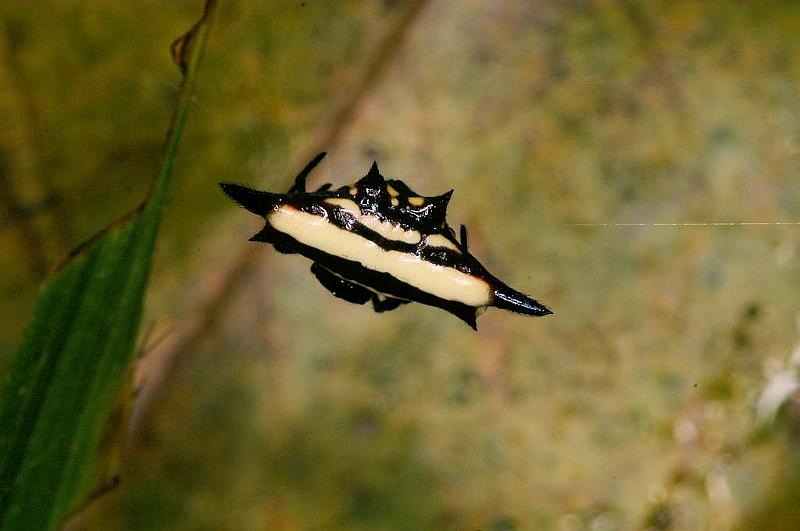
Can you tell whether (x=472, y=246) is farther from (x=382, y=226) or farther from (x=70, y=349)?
(x=70, y=349)

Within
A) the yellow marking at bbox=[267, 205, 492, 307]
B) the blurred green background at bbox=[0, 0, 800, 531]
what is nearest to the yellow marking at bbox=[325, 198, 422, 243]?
the yellow marking at bbox=[267, 205, 492, 307]

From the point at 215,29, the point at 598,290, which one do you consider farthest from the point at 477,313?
the point at 215,29

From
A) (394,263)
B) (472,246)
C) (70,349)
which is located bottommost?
(70,349)

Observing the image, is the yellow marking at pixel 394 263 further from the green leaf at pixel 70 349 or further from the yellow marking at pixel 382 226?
the green leaf at pixel 70 349

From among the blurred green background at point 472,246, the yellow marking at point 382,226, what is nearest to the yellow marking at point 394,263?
the yellow marking at point 382,226

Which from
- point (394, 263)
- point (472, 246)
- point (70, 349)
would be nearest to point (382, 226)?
point (394, 263)

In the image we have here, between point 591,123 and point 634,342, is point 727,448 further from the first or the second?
point 591,123
